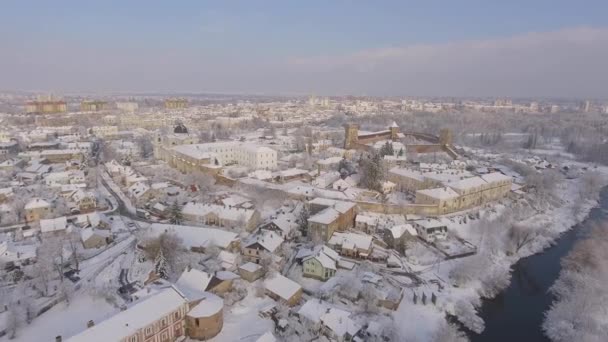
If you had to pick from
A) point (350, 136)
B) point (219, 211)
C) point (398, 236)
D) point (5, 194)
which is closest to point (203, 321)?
point (219, 211)

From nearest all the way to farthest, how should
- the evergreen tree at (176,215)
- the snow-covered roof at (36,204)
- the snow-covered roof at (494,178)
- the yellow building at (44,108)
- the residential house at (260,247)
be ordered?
1. the residential house at (260,247)
2. the evergreen tree at (176,215)
3. the snow-covered roof at (36,204)
4. the snow-covered roof at (494,178)
5. the yellow building at (44,108)

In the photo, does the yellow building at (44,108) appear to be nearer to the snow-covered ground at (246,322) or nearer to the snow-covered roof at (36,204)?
the snow-covered roof at (36,204)

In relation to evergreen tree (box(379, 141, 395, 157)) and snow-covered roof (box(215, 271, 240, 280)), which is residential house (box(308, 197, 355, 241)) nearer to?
snow-covered roof (box(215, 271, 240, 280))

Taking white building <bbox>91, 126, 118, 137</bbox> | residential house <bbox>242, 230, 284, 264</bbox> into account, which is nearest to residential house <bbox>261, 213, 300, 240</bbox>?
residential house <bbox>242, 230, 284, 264</bbox>

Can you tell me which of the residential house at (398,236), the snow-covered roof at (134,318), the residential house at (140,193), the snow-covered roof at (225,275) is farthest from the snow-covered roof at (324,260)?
the residential house at (140,193)

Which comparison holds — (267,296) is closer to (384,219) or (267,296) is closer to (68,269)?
(68,269)
